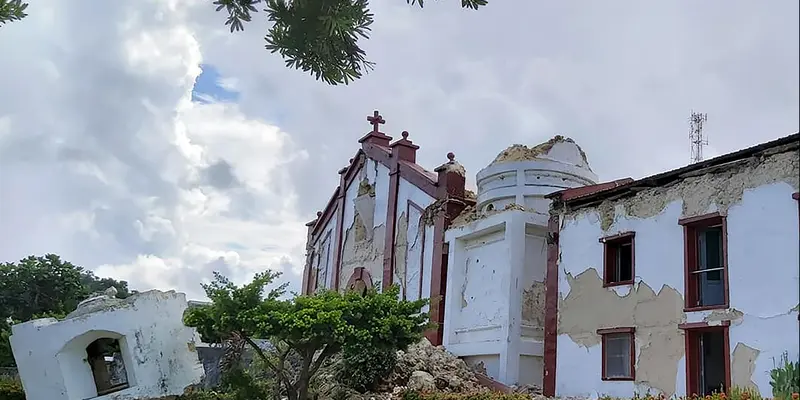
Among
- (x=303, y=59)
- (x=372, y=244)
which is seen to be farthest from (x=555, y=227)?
(x=303, y=59)

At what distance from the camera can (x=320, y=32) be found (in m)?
7.72

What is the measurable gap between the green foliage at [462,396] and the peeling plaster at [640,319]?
7.69 feet

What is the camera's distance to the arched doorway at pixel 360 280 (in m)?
29.1

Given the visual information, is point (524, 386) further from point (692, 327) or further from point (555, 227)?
point (692, 327)

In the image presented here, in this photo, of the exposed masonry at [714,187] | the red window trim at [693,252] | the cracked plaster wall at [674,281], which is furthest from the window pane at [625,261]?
the red window trim at [693,252]

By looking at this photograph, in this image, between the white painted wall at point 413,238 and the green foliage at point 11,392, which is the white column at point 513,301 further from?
the green foliage at point 11,392

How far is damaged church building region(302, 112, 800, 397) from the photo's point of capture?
1472 cm

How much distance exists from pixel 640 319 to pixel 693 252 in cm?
181

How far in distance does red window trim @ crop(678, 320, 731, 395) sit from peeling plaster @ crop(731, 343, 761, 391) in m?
0.13

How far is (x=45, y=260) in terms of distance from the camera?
4078cm

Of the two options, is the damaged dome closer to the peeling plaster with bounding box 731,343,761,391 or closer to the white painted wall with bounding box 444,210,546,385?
the white painted wall with bounding box 444,210,546,385

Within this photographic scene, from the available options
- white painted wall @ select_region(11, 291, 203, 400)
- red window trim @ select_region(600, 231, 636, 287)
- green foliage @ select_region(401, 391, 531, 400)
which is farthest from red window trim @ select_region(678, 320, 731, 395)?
white painted wall @ select_region(11, 291, 203, 400)

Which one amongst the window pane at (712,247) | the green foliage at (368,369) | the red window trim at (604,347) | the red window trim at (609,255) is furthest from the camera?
the green foliage at (368,369)

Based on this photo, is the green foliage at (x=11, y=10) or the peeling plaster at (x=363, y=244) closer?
the green foliage at (x=11, y=10)
